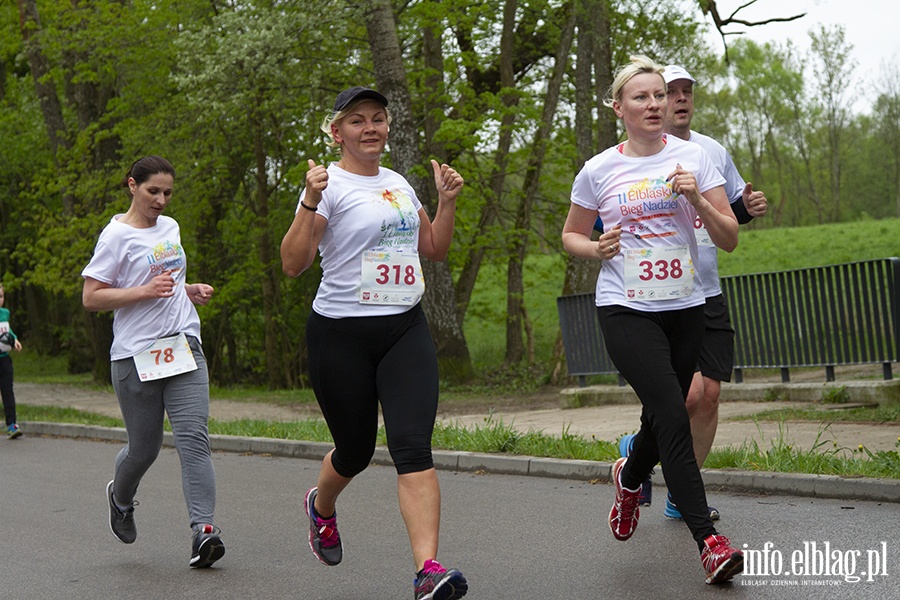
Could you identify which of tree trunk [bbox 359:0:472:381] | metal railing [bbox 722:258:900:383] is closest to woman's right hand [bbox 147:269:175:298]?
metal railing [bbox 722:258:900:383]

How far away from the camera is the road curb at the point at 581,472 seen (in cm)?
715

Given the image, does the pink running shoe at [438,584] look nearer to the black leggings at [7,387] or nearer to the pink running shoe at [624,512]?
the pink running shoe at [624,512]

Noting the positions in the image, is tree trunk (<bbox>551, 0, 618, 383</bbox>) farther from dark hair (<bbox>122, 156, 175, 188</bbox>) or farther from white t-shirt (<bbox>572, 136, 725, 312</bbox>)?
white t-shirt (<bbox>572, 136, 725, 312</bbox>)

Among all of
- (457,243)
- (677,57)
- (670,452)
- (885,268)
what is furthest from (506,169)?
(670,452)

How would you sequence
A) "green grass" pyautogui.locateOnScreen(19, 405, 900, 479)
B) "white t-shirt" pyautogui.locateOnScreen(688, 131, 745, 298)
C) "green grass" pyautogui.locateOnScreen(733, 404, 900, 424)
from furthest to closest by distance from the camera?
1. "green grass" pyautogui.locateOnScreen(733, 404, 900, 424)
2. "green grass" pyautogui.locateOnScreen(19, 405, 900, 479)
3. "white t-shirt" pyautogui.locateOnScreen(688, 131, 745, 298)

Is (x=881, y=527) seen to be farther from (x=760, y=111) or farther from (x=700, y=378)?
(x=760, y=111)

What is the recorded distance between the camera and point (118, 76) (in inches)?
965

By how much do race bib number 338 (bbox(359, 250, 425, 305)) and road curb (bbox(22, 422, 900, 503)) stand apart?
3311 millimetres

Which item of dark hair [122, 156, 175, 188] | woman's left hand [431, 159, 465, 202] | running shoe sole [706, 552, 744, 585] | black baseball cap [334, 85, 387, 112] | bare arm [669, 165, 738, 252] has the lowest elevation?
running shoe sole [706, 552, 744, 585]

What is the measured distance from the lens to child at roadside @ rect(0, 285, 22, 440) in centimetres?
1422

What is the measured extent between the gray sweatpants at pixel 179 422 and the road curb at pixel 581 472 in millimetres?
3291

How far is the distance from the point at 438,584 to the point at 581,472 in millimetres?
4528

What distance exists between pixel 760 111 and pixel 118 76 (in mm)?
45589

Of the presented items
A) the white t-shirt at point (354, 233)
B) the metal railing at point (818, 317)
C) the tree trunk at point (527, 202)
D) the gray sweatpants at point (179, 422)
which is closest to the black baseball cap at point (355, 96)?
the white t-shirt at point (354, 233)
